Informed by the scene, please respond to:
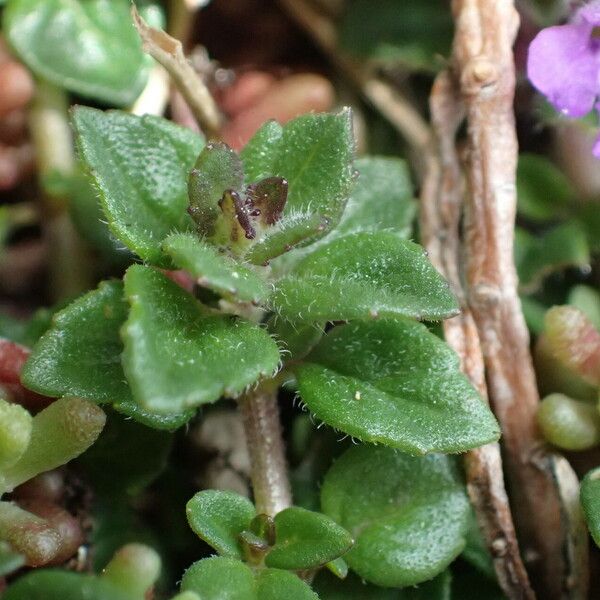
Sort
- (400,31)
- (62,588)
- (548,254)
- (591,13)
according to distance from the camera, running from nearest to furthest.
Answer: (62,588), (591,13), (548,254), (400,31)

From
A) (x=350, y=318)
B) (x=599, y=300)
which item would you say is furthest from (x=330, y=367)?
(x=599, y=300)

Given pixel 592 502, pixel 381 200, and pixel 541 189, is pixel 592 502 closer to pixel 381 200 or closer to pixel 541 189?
pixel 381 200

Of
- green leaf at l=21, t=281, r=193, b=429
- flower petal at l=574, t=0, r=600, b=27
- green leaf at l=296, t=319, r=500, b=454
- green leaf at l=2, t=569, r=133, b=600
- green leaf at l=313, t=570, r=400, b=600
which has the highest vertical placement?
flower petal at l=574, t=0, r=600, b=27

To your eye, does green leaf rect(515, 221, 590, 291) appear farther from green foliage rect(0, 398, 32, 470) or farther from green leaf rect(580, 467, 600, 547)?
green foliage rect(0, 398, 32, 470)

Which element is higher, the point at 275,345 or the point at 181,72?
the point at 181,72

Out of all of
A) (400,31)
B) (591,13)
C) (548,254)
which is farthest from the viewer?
(400,31)

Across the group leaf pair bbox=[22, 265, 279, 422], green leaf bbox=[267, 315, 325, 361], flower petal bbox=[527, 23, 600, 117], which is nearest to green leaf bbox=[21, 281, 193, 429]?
leaf pair bbox=[22, 265, 279, 422]

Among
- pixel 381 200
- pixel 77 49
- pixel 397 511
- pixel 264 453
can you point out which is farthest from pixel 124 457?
pixel 77 49
